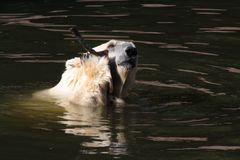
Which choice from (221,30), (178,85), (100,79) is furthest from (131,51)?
(221,30)

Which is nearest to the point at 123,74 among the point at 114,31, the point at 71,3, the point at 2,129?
the point at 2,129

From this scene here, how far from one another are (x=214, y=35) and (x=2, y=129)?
230 inches

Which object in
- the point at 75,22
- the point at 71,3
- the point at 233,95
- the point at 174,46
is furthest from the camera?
the point at 71,3

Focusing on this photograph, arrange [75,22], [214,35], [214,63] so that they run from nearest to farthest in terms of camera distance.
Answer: [214,63] → [214,35] → [75,22]

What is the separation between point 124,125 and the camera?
319 inches

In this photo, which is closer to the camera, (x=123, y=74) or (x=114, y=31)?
(x=123, y=74)

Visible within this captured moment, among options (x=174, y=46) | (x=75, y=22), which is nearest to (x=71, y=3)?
(x=75, y=22)

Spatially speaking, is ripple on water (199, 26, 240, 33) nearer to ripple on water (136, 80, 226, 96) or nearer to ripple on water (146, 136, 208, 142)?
ripple on water (136, 80, 226, 96)

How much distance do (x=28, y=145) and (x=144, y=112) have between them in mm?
1691

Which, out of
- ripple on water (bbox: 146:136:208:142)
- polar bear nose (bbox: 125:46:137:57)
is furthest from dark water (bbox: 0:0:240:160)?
polar bear nose (bbox: 125:46:137:57)

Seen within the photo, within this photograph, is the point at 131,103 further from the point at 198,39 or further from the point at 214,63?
the point at 198,39

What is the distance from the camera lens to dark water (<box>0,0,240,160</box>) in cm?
734

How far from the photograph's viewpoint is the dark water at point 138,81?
7.34 meters

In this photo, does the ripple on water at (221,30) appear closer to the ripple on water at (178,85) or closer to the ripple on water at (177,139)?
the ripple on water at (178,85)
